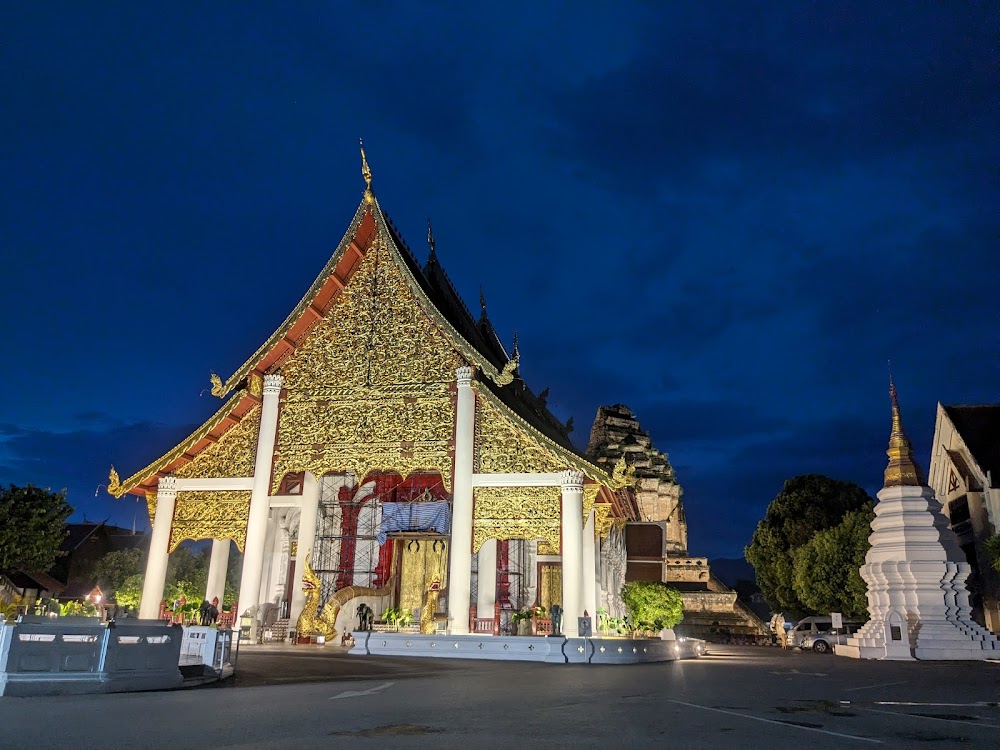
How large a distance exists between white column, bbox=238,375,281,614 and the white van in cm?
1945

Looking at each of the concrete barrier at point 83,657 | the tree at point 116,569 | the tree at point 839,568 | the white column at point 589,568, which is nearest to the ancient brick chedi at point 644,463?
the tree at point 839,568

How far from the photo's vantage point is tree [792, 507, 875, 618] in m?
25.3

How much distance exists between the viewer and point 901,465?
2019 centimetres

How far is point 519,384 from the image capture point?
2144cm

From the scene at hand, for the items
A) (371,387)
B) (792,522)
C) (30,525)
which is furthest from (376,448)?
(792,522)

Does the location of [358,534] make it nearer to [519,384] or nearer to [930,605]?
[519,384]

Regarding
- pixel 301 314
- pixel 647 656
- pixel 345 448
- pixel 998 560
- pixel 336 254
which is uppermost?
pixel 336 254

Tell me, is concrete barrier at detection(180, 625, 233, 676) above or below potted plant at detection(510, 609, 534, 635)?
below

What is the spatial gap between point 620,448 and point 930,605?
1741 centimetres

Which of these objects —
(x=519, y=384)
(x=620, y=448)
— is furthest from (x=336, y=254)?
(x=620, y=448)

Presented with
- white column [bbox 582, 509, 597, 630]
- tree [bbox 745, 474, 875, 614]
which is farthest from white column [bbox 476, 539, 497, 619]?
tree [bbox 745, 474, 875, 614]

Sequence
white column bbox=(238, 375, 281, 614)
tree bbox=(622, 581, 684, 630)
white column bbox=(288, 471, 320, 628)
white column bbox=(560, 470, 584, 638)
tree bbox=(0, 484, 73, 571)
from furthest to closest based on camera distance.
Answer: tree bbox=(0, 484, 73, 571)
white column bbox=(288, 471, 320, 628)
tree bbox=(622, 581, 684, 630)
white column bbox=(238, 375, 281, 614)
white column bbox=(560, 470, 584, 638)

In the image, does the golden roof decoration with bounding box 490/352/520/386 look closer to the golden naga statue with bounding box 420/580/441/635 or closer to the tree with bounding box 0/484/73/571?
the golden naga statue with bounding box 420/580/441/635

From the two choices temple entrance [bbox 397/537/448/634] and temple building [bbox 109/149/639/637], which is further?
temple entrance [bbox 397/537/448/634]
